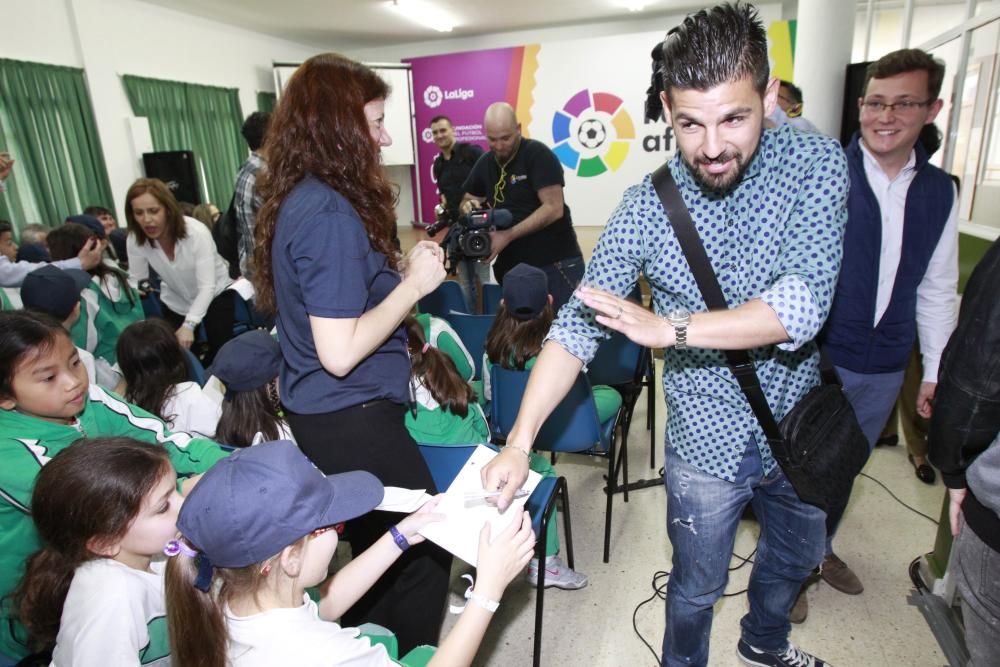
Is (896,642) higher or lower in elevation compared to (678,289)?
lower

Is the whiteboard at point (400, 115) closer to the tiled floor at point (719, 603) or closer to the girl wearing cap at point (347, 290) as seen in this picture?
the tiled floor at point (719, 603)

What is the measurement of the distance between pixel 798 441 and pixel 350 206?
1.03m

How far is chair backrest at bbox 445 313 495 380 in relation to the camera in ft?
9.02

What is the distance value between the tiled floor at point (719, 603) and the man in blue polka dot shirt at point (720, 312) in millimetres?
473

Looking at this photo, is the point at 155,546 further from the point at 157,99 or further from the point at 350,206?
the point at 157,99

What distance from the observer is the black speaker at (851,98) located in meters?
4.20

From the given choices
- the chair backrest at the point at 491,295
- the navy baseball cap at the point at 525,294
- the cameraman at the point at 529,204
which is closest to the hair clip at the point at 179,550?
the navy baseball cap at the point at 525,294

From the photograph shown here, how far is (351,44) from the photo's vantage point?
980 centimetres

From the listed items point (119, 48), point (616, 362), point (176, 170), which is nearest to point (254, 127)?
point (616, 362)

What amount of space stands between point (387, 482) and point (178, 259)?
257cm

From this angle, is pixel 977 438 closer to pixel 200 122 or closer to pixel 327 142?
pixel 327 142

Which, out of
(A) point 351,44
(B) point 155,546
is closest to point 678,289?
(B) point 155,546

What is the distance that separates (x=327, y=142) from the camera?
46.3 inches

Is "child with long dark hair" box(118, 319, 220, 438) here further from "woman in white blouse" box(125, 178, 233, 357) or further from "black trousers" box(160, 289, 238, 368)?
"black trousers" box(160, 289, 238, 368)
